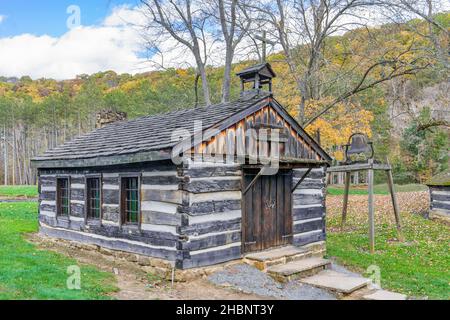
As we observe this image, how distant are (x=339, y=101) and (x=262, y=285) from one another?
1338cm

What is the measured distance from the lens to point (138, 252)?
10.1 meters

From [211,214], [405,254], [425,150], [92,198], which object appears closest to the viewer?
[211,214]

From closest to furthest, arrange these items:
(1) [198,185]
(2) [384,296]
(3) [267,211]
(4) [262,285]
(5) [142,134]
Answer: (2) [384,296] → (4) [262,285] → (1) [198,185] → (3) [267,211] → (5) [142,134]

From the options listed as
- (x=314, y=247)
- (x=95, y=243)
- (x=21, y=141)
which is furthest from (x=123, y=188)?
(x=21, y=141)

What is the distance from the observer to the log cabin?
29.9ft

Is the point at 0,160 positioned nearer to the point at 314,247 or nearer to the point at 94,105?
the point at 94,105

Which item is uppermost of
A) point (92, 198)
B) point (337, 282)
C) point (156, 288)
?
point (92, 198)

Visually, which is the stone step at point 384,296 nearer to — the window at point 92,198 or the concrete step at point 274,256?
the concrete step at point 274,256

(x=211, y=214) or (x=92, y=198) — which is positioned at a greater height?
(x=92, y=198)

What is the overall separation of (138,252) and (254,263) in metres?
2.91

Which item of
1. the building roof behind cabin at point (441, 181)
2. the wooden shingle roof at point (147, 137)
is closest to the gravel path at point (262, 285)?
the wooden shingle roof at point (147, 137)

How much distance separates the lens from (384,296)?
8.50 meters

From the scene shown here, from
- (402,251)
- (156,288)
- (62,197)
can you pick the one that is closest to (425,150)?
(402,251)

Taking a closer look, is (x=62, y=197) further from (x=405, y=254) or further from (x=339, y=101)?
(x=339, y=101)
